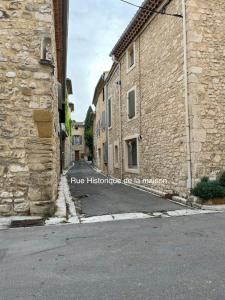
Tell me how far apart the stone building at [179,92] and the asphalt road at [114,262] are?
3067 mm

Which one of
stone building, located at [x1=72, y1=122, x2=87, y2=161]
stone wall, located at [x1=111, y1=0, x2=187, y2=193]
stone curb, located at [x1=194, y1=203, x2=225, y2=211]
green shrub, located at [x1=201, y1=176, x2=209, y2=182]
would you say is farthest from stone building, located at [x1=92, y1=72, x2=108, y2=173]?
stone building, located at [x1=72, y1=122, x2=87, y2=161]

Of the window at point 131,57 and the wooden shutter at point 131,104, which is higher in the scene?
the window at point 131,57

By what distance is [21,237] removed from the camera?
459cm

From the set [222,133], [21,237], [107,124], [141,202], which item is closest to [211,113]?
[222,133]

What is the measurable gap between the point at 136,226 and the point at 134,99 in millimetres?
7963

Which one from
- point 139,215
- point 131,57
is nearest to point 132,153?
point 131,57

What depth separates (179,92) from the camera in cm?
838

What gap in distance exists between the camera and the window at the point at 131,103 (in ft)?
40.7

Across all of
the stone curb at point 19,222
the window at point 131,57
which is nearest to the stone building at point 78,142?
the window at point 131,57

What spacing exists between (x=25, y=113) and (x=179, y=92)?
4.42m

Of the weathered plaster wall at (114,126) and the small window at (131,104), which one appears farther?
the weathered plaster wall at (114,126)

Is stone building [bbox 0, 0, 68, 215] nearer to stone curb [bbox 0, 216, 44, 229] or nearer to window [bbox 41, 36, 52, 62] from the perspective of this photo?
window [bbox 41, 36, 52, 62]

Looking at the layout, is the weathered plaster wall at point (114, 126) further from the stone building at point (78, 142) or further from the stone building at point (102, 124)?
the stone building at point (78, 142)

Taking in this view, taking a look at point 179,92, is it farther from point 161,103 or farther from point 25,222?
point 25,222
